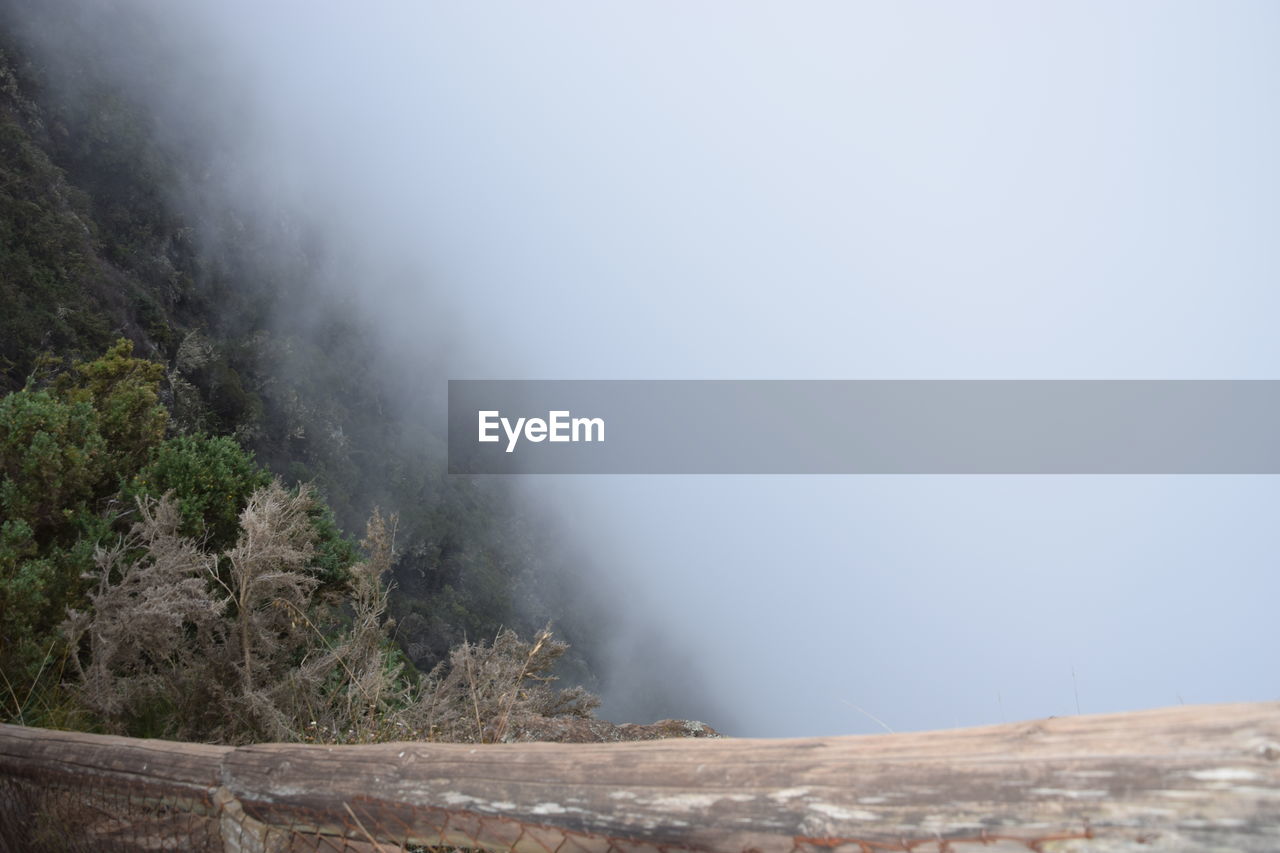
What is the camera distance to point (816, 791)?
132cm

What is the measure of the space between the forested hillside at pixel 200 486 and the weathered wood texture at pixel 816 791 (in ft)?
8.55

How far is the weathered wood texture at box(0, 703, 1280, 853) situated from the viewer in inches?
42.0

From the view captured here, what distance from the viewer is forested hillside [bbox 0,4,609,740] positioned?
5.29 metres

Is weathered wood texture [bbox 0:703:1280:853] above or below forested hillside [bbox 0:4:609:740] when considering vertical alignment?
below

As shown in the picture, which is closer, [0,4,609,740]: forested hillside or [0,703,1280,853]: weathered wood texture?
[0,703,1280,853]: weathered wood texture

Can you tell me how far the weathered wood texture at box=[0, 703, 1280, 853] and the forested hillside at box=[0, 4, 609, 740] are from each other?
2605mm

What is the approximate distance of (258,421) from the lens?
5778 cm

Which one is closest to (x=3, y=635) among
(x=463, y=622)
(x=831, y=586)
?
(x=463, y=622)

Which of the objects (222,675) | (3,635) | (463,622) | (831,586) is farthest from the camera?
(831,586)

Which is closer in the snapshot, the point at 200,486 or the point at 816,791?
the point at 816,791

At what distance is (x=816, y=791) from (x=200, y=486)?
385 inches

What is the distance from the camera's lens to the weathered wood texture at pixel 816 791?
1.07 metres

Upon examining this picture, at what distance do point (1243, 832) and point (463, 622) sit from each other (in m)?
69.8

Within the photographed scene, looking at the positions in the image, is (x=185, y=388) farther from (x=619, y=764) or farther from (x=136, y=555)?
(x=619, y=764)
